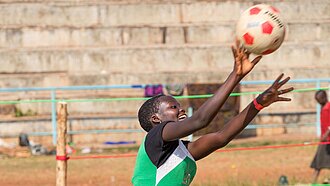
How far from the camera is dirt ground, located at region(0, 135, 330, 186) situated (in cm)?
1437

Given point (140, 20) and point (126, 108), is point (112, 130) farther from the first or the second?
point (140, 20)

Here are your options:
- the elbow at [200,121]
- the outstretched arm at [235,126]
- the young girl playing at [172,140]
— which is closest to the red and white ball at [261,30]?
the young girl playing at [172,140]

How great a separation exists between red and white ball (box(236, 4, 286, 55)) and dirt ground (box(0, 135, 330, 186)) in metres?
7.34

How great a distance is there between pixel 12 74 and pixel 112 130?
147 inches

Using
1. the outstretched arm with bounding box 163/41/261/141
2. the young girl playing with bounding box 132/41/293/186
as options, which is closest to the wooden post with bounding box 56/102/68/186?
the young girl playing with bounding box 132/41/293/186

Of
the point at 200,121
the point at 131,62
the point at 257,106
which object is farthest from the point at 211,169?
the point at 200,121

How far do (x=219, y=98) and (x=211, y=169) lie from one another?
34.9 ft

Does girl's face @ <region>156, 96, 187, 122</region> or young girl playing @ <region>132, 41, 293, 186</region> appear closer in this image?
young girl playing @ <region>132, 41, 293, 186</region>

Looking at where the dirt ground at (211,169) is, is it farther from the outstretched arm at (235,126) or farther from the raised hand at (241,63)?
the raised hand at (241,63)

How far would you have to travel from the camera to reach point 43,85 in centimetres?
2061

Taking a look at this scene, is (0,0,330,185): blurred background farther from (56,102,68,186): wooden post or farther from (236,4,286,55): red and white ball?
(236,4,286,55): red and white ball

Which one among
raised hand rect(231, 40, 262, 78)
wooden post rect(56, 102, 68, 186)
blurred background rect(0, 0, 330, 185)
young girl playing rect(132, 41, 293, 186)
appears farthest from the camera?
blurred background rect(0, 0, 330, 185)

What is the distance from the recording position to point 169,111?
5844mm

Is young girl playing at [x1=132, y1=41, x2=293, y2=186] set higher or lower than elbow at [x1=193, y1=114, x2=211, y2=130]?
lower
